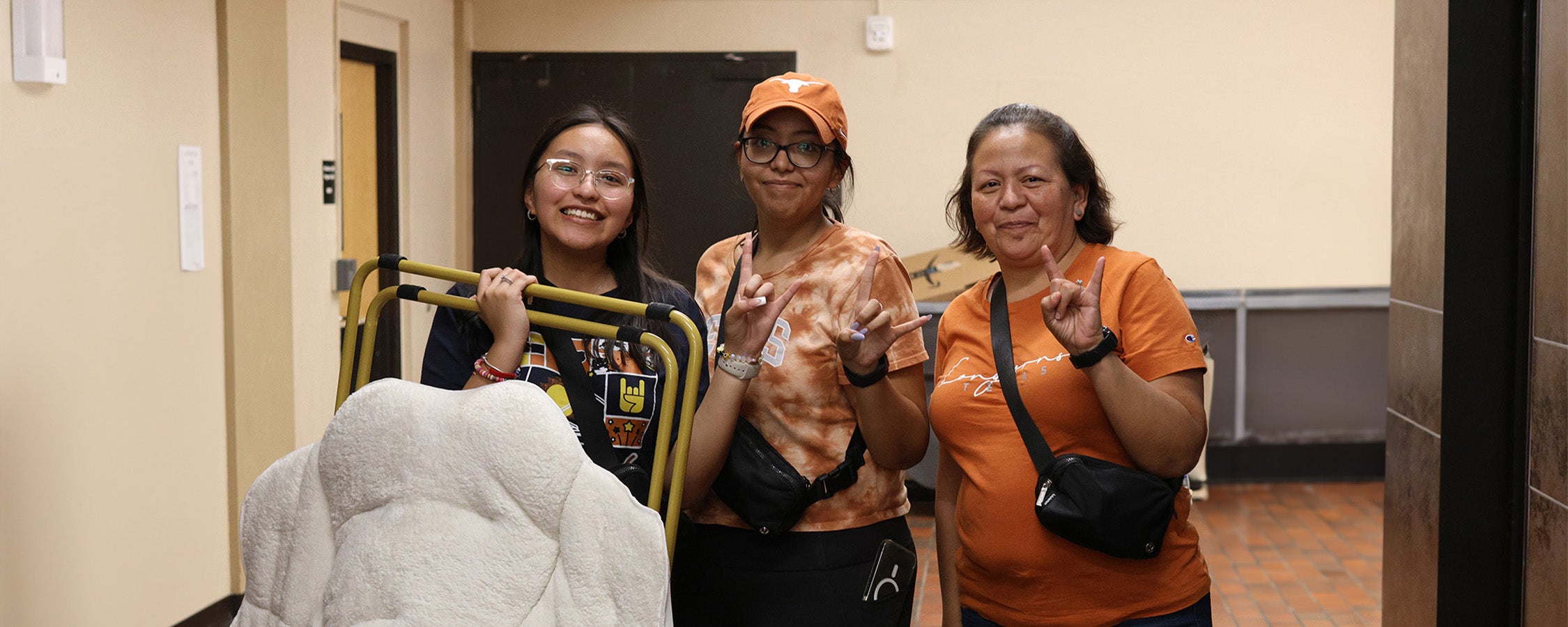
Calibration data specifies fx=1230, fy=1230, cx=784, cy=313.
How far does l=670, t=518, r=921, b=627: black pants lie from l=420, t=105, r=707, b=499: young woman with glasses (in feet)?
0.73

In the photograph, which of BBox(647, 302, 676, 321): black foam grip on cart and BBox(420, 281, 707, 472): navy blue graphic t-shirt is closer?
BBox(647, 302, 676, 321): black foam grip on cart

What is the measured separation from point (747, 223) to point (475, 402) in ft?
16.2

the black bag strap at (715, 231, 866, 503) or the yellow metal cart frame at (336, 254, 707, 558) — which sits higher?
the yellow metal cart frame at (336, 254, 707, 558)

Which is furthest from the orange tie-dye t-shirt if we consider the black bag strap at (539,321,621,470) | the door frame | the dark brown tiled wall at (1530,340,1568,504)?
the door frame

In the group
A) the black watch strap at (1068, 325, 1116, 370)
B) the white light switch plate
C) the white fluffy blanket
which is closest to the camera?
the white fluffy blanket

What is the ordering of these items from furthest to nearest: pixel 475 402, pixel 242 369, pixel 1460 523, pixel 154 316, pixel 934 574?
pixel 934 574
pixel 242 369
pixel 154 316
pixel 1460 523
pixel 475 402

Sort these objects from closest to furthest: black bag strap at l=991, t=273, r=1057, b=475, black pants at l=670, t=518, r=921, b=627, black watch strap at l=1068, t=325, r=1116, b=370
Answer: black watch strap at l=1068, t=325, r=1116, b=370 < black bag strap at l=991, t=273, r=1057, b=475 < black pants at l=670, t=518, r=921, b=627

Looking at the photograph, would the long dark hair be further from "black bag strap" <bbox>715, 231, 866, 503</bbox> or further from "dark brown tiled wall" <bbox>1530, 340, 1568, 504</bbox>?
"dark brown tiled wall" <bbox>1530, 340, 1568, 504</bbox>

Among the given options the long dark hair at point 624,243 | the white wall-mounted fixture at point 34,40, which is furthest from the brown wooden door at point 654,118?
the long dark hair at point 624,243

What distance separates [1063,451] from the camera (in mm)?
1792

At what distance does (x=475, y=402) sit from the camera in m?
1.61

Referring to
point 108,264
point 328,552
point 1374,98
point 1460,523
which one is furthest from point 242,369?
point 1374,98

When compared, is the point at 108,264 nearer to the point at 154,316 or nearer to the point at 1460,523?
the point at 154,316

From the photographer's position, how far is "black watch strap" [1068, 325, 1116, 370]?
167 centimetres
